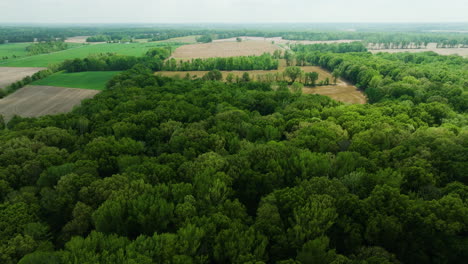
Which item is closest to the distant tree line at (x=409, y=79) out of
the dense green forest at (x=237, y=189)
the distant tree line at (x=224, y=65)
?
the dense green forest at (x=237, y=189)

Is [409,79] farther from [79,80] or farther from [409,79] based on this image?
[79,80]

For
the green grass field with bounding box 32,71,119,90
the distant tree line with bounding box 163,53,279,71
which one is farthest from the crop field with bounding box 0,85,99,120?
the distant tree line with bounding box 163,53,279,71

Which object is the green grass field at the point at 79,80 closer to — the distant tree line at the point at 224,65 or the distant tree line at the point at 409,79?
the distant tree line at the point at 224,65

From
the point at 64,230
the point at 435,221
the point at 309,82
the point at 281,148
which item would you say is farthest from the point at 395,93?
the point at 64,230

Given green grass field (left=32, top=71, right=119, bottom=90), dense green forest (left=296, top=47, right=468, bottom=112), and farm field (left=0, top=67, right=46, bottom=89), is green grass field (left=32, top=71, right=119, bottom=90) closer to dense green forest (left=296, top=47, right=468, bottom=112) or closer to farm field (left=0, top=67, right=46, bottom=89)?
farm field (left=0, top=67, right=46, bottom=89)

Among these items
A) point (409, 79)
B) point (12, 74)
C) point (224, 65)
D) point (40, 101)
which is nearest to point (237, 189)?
point (409, 79)

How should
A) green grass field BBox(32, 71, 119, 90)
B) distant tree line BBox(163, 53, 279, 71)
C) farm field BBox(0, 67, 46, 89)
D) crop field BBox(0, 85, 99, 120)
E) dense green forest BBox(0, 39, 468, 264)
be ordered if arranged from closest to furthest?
dense green forest BBox(0, 39, 468, 264), crop field BBox(0, 85, 99, 120), green grass field BBox(32, 71, 119, 90), farm field BBox(0, 67, 46, 89), distant tree line BBox(163, 53, 279, 71)

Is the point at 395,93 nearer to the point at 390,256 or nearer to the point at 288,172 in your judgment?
the point at 288,172
